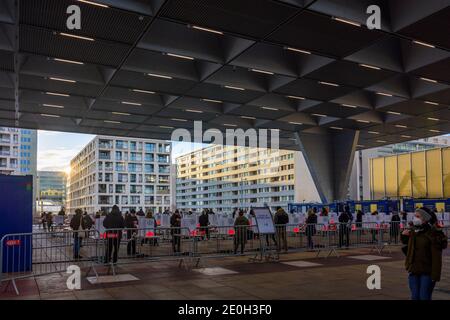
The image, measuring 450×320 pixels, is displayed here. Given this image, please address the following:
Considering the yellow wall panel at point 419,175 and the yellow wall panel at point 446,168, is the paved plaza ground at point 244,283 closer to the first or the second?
the yellow wall panel at point 446,168

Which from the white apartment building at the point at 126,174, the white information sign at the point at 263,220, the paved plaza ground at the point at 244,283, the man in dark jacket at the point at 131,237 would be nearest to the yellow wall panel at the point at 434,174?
the paved plaza ground at the point at 244,283

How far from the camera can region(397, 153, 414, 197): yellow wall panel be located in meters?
65.4

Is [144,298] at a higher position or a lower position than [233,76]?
lower

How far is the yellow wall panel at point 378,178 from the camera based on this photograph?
69.5 m

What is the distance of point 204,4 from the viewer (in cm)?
1355

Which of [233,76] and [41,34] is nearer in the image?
[41,34]

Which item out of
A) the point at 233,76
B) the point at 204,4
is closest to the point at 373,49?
the point at 233,76

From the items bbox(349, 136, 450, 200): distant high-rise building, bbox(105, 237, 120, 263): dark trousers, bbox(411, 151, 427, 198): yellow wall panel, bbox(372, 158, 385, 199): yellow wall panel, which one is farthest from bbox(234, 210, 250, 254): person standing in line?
bbox(349, 136, 450, 200): distant high-rise building

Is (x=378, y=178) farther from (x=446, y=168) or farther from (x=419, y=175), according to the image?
(x=446, y=168)

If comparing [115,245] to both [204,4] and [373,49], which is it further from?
[373,49]

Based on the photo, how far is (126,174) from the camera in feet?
466

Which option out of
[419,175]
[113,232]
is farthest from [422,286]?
→ [419,175]

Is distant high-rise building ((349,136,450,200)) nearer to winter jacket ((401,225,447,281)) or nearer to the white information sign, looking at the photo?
the white information sign

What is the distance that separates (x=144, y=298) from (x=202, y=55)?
1134 cm
